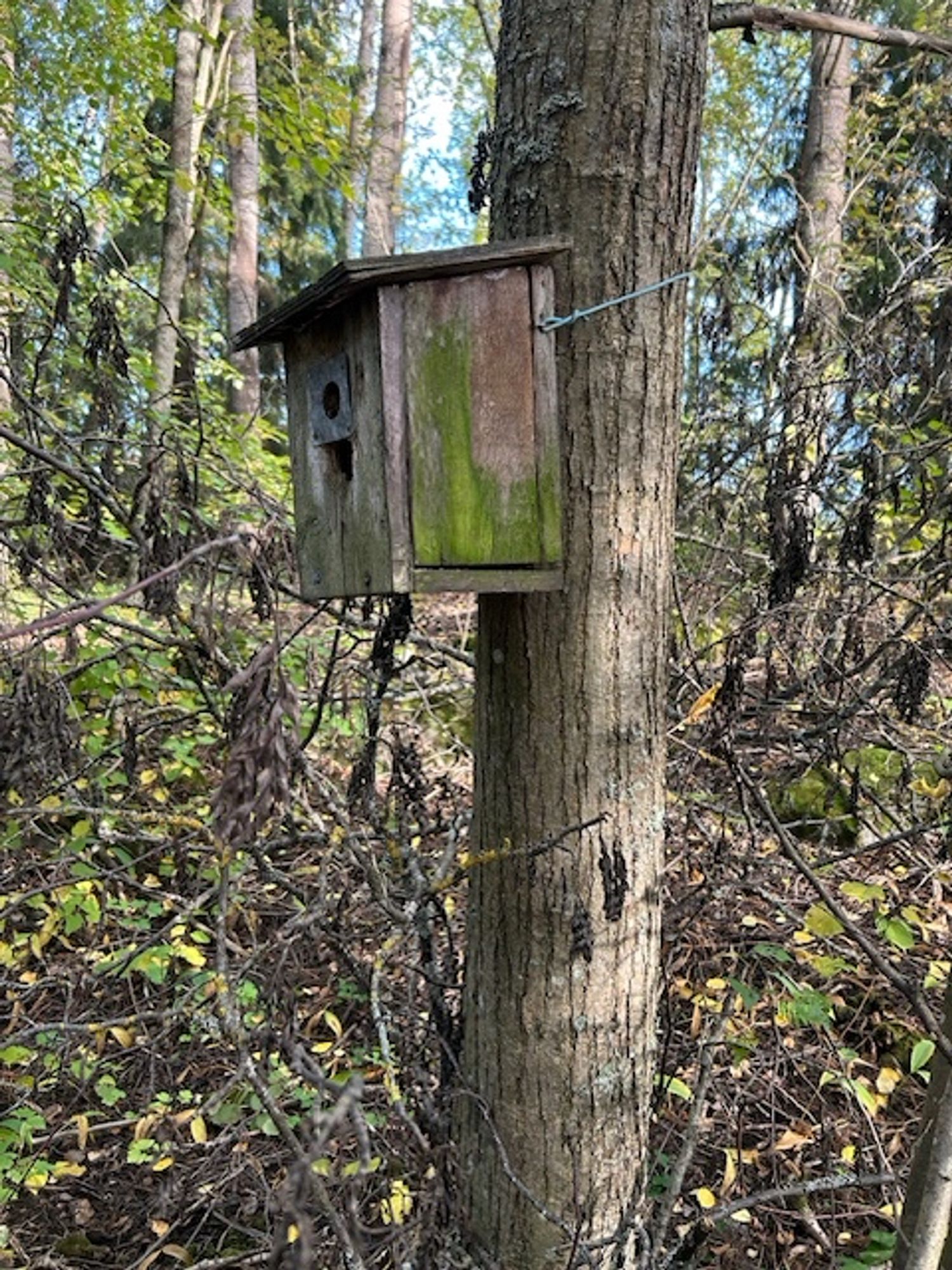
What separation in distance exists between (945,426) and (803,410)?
0.60 meters

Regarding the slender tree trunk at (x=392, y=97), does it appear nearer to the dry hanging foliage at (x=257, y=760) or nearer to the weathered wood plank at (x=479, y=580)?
the weathered wood plank at (x=479, y=580)

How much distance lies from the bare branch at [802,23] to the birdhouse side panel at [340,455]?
87cm

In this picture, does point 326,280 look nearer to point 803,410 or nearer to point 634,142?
point 634,142

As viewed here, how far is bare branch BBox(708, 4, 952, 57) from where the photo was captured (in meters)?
1.60

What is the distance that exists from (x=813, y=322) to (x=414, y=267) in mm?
2732

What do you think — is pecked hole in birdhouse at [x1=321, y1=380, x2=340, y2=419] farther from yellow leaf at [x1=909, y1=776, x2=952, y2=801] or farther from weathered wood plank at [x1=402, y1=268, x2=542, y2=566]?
yellow leaf at [x1=909, y1=776, x2=952, y2=801]

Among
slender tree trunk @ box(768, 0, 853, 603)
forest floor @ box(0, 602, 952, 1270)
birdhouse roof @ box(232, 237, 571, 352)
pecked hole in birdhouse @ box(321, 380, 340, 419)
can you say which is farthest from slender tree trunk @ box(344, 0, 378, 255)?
birdhouse roof @ box(232, 237, 571, 352)

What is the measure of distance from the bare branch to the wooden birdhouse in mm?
625

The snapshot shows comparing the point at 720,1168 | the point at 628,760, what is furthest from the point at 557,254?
the point at 720,1168

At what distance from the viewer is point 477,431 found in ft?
4.79

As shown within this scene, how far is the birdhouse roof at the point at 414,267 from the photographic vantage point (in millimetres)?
1324

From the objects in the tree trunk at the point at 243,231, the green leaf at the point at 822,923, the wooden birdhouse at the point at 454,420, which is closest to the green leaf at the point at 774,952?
the green leaf at the point at 822,923

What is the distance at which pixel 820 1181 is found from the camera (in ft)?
6.14

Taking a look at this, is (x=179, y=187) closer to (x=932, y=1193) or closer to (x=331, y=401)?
(x=331, y=401)
